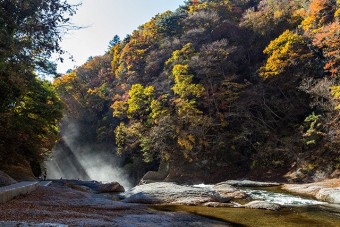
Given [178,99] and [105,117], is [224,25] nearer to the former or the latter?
[178,99]

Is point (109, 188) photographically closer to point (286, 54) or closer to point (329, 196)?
point (329, 196)

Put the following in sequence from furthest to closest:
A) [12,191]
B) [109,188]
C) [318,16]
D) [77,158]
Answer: [77,158]
[318,16]
[109,188]
[12,191]

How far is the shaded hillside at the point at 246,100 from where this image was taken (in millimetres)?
27625

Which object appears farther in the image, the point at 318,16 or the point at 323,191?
the point at 318,16

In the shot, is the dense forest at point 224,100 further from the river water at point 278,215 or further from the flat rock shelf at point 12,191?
the river water at point 278,215

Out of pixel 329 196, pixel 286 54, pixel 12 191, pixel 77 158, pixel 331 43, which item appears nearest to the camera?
pixel 12 191

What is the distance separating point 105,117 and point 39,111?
31.8 m

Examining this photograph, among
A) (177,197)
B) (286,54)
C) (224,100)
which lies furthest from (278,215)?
(224,100)

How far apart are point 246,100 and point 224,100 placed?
8.57 ft

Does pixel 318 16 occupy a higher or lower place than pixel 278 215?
higher

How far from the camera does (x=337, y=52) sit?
26.9 m

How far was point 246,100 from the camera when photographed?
111 feet

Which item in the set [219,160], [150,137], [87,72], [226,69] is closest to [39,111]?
[150,137]

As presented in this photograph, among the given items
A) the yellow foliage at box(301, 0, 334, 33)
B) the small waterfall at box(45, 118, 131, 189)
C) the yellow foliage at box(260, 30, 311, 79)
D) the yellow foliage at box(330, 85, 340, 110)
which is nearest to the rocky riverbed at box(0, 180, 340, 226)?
the yellow foliage at box(330, 85, 340, 110)
